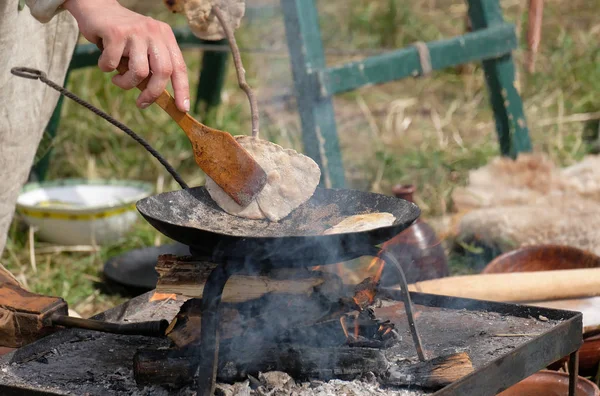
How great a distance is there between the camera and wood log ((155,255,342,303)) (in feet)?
6.01

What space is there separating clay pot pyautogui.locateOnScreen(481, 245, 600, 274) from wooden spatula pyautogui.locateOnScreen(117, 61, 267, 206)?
4.70ft

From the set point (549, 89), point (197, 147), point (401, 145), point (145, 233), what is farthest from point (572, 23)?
point (197, 147)

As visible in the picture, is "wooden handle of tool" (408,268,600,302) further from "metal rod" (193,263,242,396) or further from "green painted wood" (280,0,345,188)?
"metal rod" (193,263,242,396)

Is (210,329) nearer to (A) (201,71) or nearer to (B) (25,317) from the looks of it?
(B) (25,317)

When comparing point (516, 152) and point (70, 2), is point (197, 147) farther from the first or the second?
point (516, 152)

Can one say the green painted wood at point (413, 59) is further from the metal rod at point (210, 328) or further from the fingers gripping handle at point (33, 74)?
the metal rod at point (210, 328)

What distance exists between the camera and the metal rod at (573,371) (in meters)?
2.14

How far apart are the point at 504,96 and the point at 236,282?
2.76 meters

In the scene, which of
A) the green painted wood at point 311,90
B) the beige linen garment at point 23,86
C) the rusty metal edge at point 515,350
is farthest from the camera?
the green painted wood at point 311,90

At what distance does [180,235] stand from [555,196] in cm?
266

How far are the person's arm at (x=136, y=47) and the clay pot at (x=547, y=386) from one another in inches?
46.4

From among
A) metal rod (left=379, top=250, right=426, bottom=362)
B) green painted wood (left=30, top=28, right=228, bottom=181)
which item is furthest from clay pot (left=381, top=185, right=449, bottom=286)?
green painted wood (left=30, top=28, right=228, bottom=181)

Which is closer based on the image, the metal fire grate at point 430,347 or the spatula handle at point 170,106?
the metal fire grate at point 430,347

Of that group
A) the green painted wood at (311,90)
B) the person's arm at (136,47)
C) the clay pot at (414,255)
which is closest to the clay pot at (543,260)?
the clay pot at (414,255)
